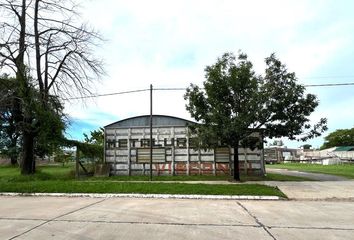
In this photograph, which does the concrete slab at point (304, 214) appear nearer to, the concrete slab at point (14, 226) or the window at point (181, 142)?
the concrete slab at point (14, 226)

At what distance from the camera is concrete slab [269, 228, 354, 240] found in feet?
24.5

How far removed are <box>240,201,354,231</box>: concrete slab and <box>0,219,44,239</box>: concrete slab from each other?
5.33 meters

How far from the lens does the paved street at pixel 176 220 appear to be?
7.71m

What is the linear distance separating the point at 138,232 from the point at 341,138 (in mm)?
120180

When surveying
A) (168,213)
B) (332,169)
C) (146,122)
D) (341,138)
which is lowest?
(168,213)

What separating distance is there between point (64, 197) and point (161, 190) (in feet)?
12.6

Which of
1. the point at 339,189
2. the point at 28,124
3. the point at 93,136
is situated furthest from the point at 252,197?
the point at 93,136

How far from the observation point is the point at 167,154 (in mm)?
24953

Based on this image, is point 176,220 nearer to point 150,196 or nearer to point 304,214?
point 304,214

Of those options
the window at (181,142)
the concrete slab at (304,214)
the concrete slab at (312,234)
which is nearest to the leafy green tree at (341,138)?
the window at (181,142)

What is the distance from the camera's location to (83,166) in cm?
2589

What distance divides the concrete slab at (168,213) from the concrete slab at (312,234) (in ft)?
3.64

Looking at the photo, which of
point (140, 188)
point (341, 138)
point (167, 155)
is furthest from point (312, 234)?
point (341, 138)

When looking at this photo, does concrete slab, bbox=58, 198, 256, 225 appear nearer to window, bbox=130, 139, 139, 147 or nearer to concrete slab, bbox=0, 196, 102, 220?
concrete slab, bbox=0, 196, 102, 220
